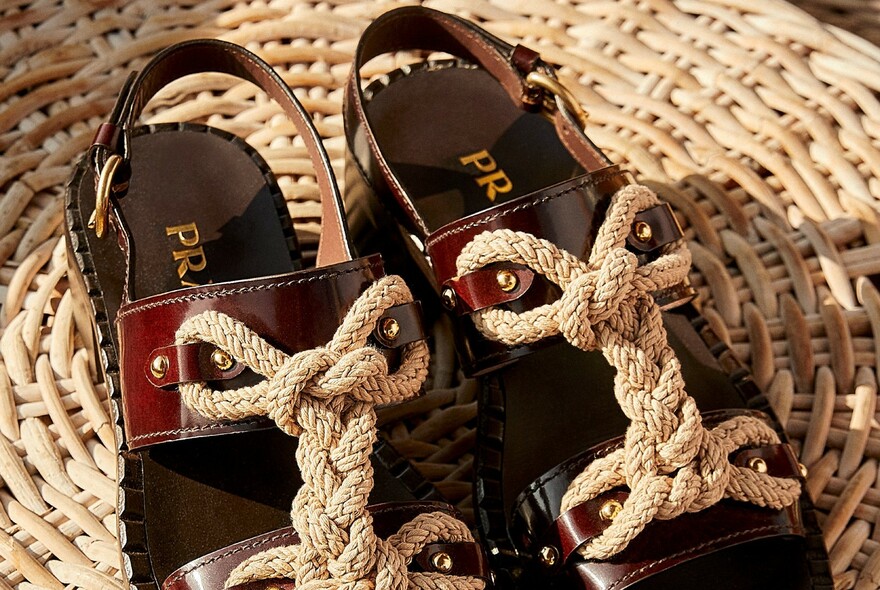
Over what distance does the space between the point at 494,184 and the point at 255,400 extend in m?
0.45


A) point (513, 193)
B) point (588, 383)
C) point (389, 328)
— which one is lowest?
point (588, 383)

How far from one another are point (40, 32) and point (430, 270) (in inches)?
27.5

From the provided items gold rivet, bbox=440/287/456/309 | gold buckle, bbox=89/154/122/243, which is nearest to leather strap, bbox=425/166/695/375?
gold rivet, bbox=440/287/456/309

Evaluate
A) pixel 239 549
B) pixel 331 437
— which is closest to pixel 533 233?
pixel 331 437

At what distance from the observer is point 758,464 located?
806mm

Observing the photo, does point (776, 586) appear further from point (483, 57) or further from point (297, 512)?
point (483, 57)

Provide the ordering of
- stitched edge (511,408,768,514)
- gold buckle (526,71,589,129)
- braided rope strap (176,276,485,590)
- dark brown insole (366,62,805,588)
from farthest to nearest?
gold buckle (526,71,589,129) < dark brown insole (366,62,805,588) < stitched edge (511,408,768,514) < braided rope strap (176,276,485,590)

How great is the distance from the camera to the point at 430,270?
38.1 inches

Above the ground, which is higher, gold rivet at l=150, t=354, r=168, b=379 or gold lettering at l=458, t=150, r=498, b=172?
gold lettering at l=458, t=150, r=498, b=172

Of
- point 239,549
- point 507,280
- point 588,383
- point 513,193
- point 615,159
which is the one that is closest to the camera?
point 239,549

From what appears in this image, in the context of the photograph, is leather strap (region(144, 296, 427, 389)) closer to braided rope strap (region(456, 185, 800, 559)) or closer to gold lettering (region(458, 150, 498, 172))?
braided rope strap (region(456, 185, 800, 559))

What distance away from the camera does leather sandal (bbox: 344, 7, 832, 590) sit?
76 cm

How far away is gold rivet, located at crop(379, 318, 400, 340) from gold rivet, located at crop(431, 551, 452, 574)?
184 millimetres

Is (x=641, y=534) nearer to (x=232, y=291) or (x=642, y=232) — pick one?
(x=642, y=232)
